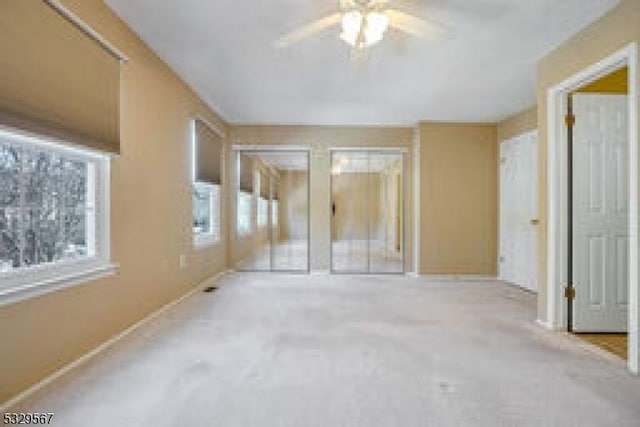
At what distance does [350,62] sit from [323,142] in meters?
2.53

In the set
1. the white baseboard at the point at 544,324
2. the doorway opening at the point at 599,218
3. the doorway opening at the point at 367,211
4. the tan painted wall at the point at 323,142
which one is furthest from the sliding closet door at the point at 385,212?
the doorway opening at the point at 599,218

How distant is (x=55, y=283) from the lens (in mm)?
2090

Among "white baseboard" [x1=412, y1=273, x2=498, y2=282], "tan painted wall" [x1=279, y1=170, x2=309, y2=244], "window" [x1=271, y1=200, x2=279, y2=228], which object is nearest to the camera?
"white baseboard" [x1=412, y1=273, x2=498, y2=282]

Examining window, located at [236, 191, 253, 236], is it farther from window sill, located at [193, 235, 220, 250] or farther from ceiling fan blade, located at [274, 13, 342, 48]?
ceiling fan blade, located at [274, 13, 342, 48]

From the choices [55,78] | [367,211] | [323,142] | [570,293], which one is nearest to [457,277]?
[367,211]

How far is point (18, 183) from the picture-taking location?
1976 mm

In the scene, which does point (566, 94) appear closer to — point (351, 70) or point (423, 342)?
point (351, 70)

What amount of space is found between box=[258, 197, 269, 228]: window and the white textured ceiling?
3.02 m

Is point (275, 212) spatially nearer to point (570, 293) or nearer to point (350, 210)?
point (350, 210)

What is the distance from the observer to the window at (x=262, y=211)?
809cm

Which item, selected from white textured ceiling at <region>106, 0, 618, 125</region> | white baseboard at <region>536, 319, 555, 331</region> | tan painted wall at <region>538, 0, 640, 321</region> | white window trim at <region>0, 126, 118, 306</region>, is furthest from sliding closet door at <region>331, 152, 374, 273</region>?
white window trim at <region>0, 126, 118, 306</region>

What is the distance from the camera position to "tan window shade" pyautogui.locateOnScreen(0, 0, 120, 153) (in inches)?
69.4

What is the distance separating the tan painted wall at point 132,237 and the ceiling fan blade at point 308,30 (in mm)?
1223

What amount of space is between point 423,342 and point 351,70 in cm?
268
